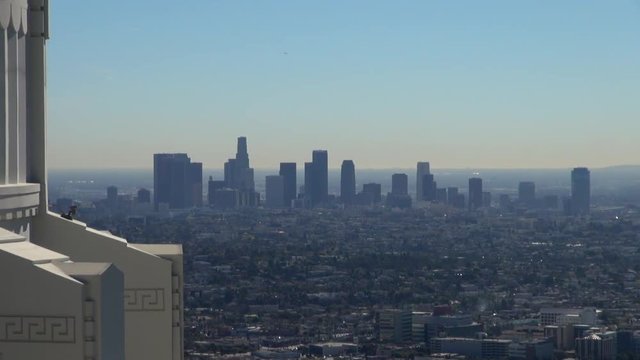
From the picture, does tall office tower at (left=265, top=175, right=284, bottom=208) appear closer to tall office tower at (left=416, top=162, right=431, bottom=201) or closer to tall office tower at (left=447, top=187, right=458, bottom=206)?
tall office tower at (left=416, top=162, right=431, bottom=201)

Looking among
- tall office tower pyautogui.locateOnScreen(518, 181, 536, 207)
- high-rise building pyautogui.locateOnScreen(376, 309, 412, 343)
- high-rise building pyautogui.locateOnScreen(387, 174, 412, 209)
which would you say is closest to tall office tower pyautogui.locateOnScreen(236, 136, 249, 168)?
high-rise building pyautogui.locateOnScreen(387, 174, 412, 209)

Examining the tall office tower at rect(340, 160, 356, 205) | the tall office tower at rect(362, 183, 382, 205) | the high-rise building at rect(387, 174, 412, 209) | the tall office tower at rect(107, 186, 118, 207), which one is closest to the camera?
the tall office tower at rect(107, 186, 118, 207)

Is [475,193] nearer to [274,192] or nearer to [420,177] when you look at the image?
[420,177]

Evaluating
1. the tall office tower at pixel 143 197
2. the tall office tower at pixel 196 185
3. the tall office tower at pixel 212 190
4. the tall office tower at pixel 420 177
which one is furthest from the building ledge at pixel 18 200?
the tall office tower at pixel 420 177

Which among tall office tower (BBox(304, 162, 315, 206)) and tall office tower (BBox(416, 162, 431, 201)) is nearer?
tall office tower (BBox(304, 162, 315, 206))

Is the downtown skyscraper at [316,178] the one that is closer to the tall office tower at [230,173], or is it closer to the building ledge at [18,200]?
the tall office tower at [230,173]

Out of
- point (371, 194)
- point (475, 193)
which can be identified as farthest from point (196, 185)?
point (475, 193)
